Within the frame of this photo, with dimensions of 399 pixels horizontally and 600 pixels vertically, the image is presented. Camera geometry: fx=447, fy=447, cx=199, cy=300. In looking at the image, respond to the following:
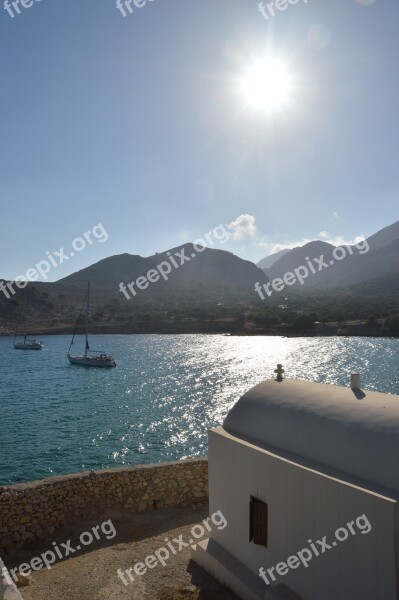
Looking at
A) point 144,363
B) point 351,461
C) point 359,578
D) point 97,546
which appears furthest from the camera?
point 144,363

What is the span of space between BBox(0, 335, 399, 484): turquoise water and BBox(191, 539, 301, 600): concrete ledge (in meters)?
12.2

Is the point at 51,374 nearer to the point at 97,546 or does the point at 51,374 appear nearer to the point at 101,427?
the point at 101,427

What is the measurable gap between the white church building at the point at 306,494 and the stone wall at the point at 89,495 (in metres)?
3.12

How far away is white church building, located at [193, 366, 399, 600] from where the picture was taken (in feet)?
18.2

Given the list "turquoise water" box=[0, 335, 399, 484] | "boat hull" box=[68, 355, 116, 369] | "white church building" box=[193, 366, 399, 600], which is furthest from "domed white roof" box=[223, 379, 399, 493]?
"boat hull" box=[68, 355, 116, 369]

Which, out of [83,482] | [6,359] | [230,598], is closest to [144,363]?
[6,359]

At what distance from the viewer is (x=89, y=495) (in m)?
Result: 11.4

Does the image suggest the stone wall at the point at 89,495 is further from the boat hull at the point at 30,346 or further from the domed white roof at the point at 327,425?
the boat hull at the point at 30,346

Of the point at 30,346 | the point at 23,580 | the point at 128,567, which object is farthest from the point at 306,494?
the point at 30,346

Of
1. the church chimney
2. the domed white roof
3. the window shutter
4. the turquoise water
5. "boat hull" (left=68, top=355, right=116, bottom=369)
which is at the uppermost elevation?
the church chimney

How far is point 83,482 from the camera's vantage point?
37.2ft

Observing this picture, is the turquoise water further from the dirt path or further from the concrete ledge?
the concrete ledge

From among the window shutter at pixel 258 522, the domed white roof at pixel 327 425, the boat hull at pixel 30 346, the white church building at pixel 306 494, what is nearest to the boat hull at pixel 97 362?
the boat hull at pixel 30 346

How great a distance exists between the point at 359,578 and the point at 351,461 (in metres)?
1.39
